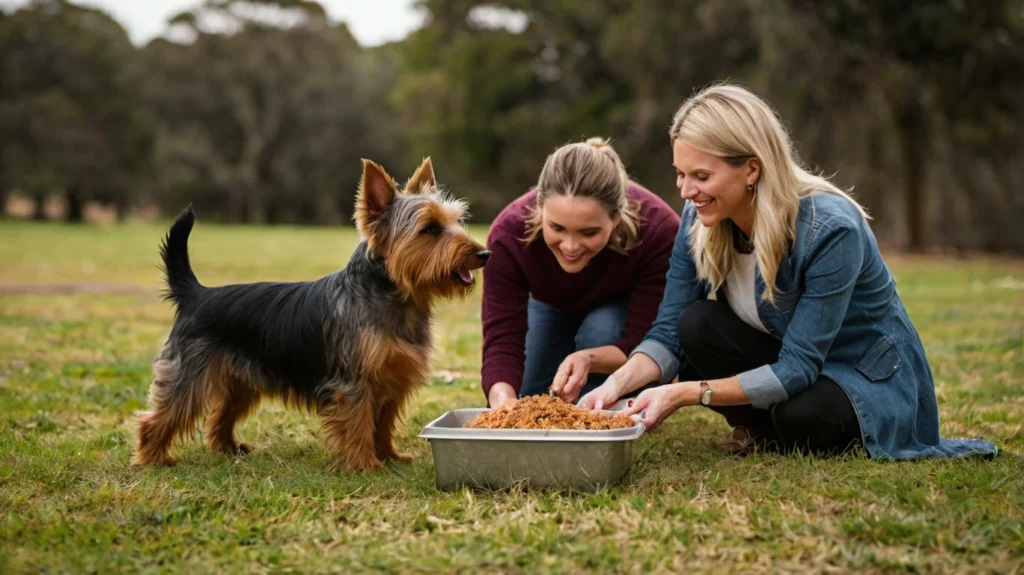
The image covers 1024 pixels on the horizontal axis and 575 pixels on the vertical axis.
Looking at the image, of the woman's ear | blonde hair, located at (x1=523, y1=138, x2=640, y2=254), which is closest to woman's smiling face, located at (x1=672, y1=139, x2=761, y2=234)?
the woman's ear

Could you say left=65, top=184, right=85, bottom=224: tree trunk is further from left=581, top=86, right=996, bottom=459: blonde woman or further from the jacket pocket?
the jacket pocket

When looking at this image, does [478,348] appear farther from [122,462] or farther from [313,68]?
[313,68]

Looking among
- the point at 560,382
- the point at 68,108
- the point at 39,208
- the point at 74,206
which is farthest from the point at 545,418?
the point at 39,208

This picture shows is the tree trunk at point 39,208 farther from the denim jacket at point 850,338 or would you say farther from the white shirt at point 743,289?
the denim jacket at point 850,338

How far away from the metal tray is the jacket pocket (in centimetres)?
116

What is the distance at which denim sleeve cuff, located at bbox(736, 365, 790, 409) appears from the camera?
411 centimetres

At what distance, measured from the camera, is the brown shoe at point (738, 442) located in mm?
4758

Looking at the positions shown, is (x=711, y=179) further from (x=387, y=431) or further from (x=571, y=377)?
(x=387, y=431)

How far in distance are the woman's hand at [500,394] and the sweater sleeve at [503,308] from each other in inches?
9.2

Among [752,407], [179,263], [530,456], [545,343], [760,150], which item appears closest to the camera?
[530,456]

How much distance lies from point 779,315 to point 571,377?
3.43 feet

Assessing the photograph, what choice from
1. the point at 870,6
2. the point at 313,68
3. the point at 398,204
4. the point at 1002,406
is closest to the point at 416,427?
the point at 398,204

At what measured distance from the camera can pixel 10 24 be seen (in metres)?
49.2

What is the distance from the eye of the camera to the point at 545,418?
403 cm
